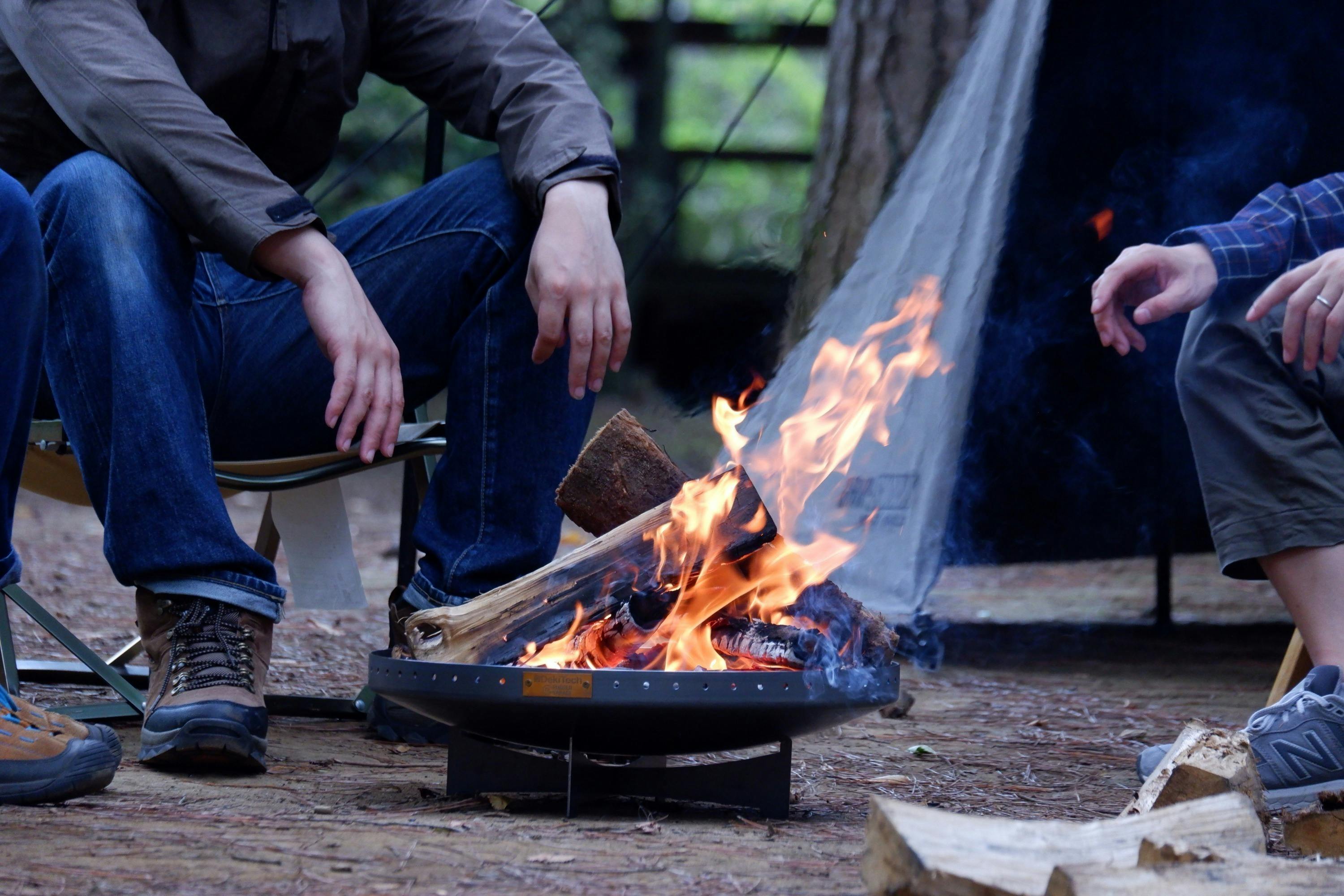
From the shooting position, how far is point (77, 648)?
1960 millimetres

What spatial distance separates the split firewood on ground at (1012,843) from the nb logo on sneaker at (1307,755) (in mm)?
448

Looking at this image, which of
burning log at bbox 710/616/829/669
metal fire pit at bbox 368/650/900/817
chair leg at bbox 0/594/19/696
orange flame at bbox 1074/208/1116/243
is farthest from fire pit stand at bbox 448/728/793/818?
orange flame at bbox 1074/208/1116/243

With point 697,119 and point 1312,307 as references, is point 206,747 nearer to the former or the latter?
point 1312,307

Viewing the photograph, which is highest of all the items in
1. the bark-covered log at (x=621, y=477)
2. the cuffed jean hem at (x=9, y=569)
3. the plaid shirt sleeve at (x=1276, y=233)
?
the plaid shirt sleeve at (x=1276, y=233)

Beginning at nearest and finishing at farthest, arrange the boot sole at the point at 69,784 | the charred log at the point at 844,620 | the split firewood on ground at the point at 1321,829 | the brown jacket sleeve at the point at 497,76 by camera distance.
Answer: the split firewood on ground at the point at 1321,829, the boot sole at the point at 69,784, the charred log at the point at 844,620, the brown jacket sleeve at the point at 497,76

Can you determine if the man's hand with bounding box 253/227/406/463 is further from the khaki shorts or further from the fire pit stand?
the khaki shorts

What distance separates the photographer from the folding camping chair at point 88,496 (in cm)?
198

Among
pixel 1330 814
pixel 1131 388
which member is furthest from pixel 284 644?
pixel 1330 814

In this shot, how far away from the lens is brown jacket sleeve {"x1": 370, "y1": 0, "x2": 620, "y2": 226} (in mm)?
1980

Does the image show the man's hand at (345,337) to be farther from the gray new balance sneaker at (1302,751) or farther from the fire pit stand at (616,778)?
the gray new balance sneaker at (1302,751)

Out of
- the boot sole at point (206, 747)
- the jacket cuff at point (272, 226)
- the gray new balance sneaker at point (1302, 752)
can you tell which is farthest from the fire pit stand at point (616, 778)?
the jacket cuff at point (272, 226)

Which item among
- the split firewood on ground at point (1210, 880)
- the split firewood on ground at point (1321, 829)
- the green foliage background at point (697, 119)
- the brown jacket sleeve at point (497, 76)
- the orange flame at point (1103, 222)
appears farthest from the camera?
the green foliage background at point (697, 119)

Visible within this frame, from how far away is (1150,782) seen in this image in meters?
1.46

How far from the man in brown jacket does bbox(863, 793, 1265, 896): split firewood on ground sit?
2.79 feet
